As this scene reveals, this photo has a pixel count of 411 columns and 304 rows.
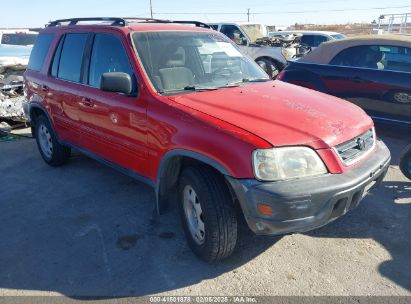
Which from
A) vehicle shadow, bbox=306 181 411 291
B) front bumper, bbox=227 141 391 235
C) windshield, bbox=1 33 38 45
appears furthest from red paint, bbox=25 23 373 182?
windshield, bbox=1 33 38 45

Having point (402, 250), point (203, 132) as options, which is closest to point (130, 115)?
point (203, 132)

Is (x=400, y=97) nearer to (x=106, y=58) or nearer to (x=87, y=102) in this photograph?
(x=106, y=58)

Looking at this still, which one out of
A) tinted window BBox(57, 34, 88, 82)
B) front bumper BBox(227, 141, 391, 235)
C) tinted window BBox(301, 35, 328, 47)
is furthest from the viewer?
tinted window BBox(301, 35, 328, 47)

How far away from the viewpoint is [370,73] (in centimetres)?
590

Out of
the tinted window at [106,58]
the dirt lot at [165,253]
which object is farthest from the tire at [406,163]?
the tinted window at [106,58]

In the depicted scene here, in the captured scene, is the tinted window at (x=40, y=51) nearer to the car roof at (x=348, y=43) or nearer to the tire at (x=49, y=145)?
the tire at (x=49, y=145)

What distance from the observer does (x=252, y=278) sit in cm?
296

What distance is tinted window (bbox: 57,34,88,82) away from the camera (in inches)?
173

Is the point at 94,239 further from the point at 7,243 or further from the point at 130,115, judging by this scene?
the point at 130,115

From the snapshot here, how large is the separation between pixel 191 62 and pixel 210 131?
1251 millimetres

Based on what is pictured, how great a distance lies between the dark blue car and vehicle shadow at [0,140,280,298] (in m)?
3.44

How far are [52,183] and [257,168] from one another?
10.9 feet

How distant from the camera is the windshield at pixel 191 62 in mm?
3504

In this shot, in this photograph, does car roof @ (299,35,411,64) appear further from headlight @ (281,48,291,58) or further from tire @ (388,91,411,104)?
headlight @ (281,48,291,58)
